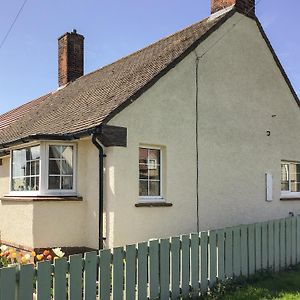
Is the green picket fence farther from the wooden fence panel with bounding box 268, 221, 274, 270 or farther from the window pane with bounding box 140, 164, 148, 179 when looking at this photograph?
the window pane with bounding box 140, 164, 148, 179

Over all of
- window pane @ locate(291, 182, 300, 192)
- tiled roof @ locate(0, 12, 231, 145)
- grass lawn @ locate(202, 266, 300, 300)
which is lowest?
grass lawn @ locate(202, 266, 300, 300)

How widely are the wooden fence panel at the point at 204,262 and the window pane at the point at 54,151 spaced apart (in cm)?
457

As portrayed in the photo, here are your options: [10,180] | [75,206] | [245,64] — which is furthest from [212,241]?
[245,64]

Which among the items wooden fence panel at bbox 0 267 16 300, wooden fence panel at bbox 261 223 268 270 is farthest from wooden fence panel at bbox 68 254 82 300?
wooden fence panel at bbox 261 223 268 270

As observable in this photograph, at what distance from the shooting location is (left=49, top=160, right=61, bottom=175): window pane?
10766mm

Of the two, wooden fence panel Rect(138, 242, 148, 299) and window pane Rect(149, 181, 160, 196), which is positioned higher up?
window pane Rect(149, 181, 160, 196)

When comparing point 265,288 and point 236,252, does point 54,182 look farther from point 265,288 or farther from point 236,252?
point 265,288

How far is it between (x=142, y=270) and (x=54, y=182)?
465cm

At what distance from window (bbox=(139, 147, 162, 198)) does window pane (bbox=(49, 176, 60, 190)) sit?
2.05m

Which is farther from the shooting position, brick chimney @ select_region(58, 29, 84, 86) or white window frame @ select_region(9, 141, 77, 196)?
brick chimney @ select_region(58, 29, 84, 86)

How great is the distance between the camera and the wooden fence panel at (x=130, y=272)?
6656 millimetres

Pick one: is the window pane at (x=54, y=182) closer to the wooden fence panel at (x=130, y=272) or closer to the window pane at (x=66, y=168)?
the window pane at (x=66, y=168)

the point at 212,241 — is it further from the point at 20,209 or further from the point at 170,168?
the point at 20,209

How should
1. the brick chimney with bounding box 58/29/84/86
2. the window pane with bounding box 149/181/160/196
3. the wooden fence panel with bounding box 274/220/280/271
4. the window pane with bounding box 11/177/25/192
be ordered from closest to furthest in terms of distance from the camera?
1. the wooden fence panel with bounding box 274/220/280/271
2. the window pane with bounding box 149/181/160/196
3. the window pane with bounding box 11/177/25/192
4. the brick chimney with bounding box 58/29/84/86
